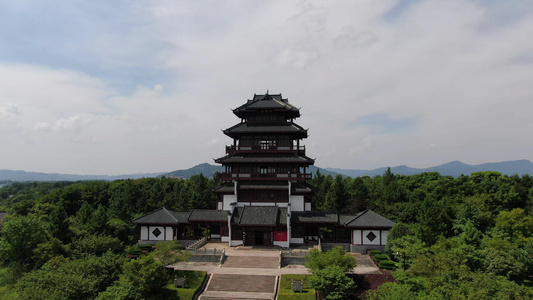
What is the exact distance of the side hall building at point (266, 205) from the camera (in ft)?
121

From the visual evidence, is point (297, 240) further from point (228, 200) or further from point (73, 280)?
point (73, 280)

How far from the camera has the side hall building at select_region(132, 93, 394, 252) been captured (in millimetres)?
36938

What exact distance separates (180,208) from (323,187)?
2658 cm

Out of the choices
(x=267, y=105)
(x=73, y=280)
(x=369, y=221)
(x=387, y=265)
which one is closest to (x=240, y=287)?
(x=73, y=280)

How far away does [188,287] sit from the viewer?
26359 mm

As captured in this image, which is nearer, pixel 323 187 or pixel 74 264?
pixel 74 264

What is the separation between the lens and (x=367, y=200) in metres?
57.1

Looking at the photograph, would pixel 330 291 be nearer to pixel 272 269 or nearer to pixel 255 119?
pixel 272 269

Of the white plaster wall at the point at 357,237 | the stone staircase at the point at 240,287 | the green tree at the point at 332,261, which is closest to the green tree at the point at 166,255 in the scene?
the stone staircase at the point at 240,287

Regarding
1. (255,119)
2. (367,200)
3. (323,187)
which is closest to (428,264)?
(255,119)

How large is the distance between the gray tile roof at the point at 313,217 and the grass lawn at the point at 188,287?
1320 cm

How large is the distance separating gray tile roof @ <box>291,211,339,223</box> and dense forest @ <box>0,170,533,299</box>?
22.6 ft

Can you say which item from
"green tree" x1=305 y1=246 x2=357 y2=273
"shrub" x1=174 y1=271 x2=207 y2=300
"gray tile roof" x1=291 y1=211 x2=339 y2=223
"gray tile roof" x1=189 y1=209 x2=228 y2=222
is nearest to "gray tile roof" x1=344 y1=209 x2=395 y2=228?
"gray tile roof" x1=291 y1=211 x2=339 y2=223

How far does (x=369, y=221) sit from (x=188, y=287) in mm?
20830
